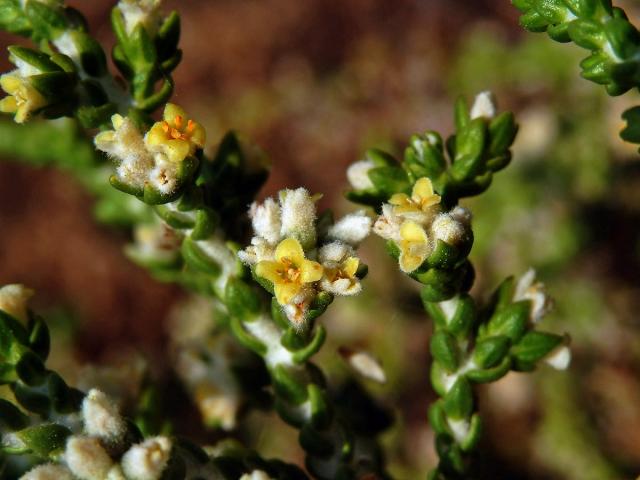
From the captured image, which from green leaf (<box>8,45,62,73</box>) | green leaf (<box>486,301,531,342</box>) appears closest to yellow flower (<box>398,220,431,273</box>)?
green leaf (<box>486,301,531,342</box>)

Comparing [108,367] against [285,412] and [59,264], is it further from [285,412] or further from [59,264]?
[59,264]

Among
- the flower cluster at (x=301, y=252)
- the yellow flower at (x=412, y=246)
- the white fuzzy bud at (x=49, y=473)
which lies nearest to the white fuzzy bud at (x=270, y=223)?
the flower cluster at (x=301, y=252)

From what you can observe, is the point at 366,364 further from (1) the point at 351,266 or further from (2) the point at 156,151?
(2) the point at 156,151

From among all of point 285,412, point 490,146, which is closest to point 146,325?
point 285,412

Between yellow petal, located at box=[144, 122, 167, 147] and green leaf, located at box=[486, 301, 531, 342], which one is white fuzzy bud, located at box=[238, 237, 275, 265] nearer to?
yellow petal, located at box=[144, 122, 167, 147]

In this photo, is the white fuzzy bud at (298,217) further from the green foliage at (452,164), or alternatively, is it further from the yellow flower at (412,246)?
the green foliage at (452,164)

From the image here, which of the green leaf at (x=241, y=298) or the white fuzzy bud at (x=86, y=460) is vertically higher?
the green leaf at (x=241, y=298)
